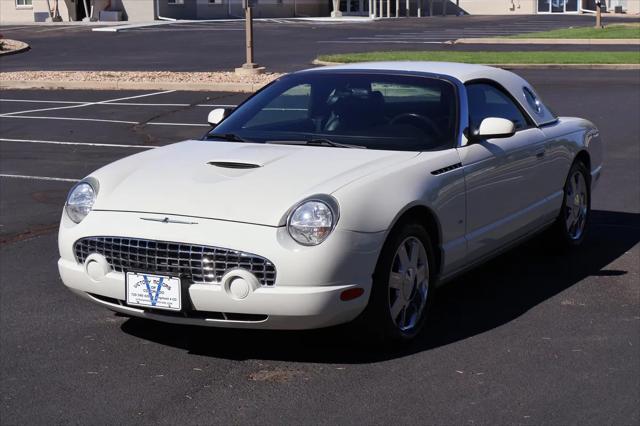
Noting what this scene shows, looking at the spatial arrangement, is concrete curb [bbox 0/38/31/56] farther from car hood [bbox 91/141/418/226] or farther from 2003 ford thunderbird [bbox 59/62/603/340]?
car hood [bbox 91/141/418/226]

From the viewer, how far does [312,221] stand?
541 cm

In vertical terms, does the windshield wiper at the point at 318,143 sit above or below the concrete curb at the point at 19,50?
above

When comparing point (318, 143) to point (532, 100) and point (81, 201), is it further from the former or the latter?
point (532, 100)

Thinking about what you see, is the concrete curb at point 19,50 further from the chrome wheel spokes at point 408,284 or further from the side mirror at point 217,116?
the chrome wheel spokes at point 408,284

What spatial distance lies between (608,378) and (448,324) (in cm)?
124

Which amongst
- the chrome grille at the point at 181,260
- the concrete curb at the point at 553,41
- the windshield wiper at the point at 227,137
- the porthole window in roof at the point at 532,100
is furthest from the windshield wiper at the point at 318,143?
the concrete curb at the point at 553,41

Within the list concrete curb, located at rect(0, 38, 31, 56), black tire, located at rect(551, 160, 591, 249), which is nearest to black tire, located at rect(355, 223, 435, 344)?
black tire, located at rect(551, 160, 591, 249)

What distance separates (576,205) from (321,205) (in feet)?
11.6

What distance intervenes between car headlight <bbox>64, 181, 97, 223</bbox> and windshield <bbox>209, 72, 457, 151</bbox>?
118 centimetres

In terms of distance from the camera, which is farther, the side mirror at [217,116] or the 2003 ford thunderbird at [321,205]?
the side mirror at [217,116]

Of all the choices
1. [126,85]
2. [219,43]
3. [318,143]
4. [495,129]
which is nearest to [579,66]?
[126,85]

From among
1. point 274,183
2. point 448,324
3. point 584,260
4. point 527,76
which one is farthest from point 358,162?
point 527,76

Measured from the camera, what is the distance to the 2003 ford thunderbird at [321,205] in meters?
5.41

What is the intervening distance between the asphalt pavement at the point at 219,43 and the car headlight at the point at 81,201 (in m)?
21.5
